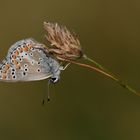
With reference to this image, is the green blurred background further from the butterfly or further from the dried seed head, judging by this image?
the dried seed head

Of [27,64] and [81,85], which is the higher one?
[27,64]

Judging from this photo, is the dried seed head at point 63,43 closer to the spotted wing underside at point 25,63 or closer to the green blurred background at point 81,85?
the spotted wing underside at point 25,63

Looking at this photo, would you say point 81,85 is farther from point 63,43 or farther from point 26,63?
point 63,43

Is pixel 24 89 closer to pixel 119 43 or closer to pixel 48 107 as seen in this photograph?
pixel 48 107

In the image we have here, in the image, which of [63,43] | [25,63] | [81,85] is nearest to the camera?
[63,43]

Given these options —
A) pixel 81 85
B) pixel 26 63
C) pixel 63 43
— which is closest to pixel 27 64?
pixel 26 63

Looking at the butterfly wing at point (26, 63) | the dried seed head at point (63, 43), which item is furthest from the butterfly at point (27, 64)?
the dried seed head at point (63, 43)

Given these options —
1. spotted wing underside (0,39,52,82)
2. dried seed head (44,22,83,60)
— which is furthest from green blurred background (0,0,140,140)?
dried seed head (44,22,83,60)
